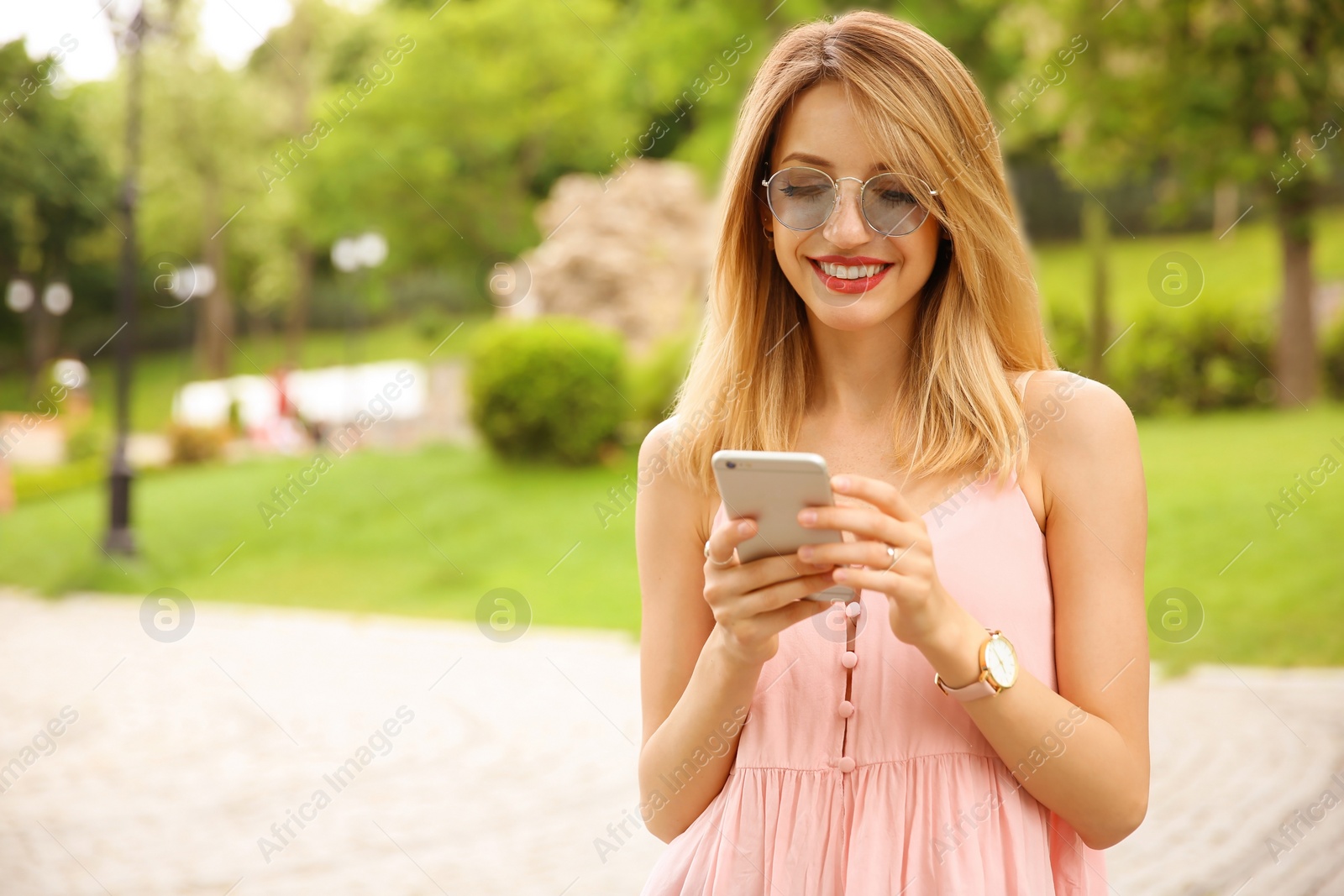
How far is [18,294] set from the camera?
105ft

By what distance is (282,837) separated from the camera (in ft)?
21.4

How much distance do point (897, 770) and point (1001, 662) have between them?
0.31 meters

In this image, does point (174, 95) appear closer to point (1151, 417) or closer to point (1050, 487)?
point (1151, 417)

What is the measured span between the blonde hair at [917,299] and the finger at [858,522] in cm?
Answer: 46

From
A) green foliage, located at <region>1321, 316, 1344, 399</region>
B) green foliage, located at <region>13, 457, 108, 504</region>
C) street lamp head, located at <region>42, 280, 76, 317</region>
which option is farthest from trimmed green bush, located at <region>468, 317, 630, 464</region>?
street lamp head, located at <region>42, 280, 76, 317</region>

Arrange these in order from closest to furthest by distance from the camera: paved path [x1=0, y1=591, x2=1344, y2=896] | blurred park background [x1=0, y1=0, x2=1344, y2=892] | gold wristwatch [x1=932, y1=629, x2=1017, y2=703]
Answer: gold wristwatch [x1=932, y1=629, x2=1017, y2=703]
paved path [x1=0, y1=591, x2=1344, y2=896]
blurred park background [x1=0, y1=0, x2=1344, y2=892]

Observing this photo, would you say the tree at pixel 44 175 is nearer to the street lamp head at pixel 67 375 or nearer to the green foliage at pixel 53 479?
the street lamp head at pixel 67 375

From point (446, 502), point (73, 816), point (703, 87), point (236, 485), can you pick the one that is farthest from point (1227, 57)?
point (236, 485)

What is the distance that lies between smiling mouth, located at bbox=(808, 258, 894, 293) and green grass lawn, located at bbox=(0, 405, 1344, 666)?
7.57 meters

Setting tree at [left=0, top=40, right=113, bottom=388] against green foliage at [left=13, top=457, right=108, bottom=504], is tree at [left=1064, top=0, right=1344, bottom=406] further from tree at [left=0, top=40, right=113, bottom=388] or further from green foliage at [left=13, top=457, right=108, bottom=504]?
green foliage at [left=13, top=457, right=108, bottom=504]

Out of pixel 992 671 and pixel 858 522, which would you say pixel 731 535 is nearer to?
pixel 858 522

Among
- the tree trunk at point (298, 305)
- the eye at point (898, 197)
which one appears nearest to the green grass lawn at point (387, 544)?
the eye at point (898, 197)

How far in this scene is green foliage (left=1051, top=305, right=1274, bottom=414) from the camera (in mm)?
16047

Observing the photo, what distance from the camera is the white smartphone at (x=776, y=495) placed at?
1.54 m
